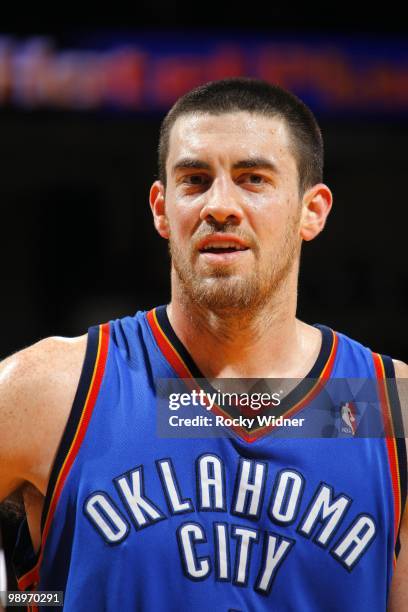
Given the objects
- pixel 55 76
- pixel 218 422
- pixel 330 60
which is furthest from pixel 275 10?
pixel 218 422

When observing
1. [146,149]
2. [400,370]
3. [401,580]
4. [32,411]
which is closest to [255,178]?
[400,370]

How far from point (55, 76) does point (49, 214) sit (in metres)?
1.36

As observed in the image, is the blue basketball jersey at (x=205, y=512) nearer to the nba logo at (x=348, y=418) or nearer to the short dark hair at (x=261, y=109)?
the nba logo at (x=348, y=418)

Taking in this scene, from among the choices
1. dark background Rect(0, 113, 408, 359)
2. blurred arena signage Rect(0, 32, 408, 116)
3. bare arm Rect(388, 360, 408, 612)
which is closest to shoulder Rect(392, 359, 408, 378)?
bare arm Rect(388, 360, 408, 612)

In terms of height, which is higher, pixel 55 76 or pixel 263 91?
pixel 55 76

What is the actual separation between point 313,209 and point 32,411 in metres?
0.95

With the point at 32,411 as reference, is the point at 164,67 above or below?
above

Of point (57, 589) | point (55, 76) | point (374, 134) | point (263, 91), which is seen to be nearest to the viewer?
point (57, 589)

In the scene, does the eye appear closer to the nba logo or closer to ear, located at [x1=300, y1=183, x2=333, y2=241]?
ear, located at [x1=300, y1=183, x2=333, y2=241]

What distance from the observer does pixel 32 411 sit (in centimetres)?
208

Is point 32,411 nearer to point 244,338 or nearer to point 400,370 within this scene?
point 244,338

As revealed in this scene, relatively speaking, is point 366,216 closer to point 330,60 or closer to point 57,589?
point 330,60

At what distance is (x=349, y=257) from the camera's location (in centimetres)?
729

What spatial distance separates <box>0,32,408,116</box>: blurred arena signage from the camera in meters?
6.09
